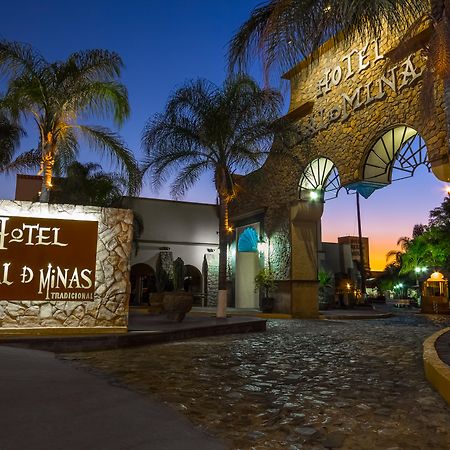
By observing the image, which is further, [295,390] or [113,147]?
[113,147]

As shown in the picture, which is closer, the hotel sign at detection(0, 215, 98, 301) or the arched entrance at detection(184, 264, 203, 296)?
the hotel sign at detection(0, 215, 98, 301)

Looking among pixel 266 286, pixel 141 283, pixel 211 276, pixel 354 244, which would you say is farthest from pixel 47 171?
pixel 354 244

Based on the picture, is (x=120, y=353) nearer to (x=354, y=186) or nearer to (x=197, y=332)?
(x=197, y=332)

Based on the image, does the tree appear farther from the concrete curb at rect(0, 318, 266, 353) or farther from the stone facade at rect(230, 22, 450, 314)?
the concrete curb at rect(0, 318, 266, 353)

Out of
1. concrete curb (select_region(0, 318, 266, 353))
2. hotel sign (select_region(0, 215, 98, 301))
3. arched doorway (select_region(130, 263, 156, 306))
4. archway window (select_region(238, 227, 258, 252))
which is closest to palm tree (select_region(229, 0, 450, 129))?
hotel sign (select_region(0, 215, 98, 301))

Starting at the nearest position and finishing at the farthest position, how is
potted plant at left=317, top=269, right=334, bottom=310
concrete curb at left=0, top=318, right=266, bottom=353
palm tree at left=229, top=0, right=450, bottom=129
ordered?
palm tree at left=229, top=0, right=450, bottom=129, concrete curb at left=0, top=318, right=266, bottom=353, potted plant at left=317, top=269, right=334, bottom=310

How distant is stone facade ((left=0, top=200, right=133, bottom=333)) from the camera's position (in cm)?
768

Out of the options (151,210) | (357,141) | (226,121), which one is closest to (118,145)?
(226,121)

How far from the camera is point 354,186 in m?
12.9

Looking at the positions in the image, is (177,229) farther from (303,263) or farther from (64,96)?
(64,96)

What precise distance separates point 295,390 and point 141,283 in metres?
20.4

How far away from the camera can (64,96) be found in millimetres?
10250

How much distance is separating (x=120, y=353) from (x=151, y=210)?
16.3 metres

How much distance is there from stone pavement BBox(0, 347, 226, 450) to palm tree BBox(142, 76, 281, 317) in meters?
9.13
